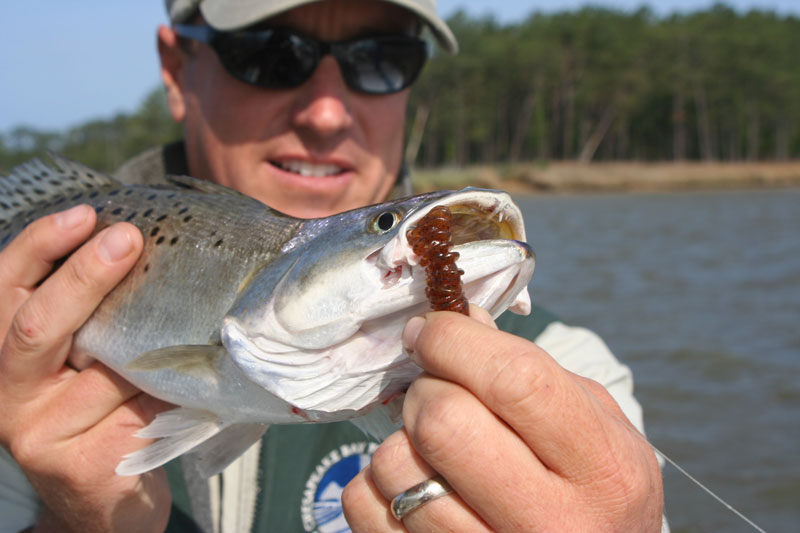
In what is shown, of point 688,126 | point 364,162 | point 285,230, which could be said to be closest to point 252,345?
point 285,230

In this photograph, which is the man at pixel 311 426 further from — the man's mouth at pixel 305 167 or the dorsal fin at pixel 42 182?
the dorsal fin at pixel 42 182

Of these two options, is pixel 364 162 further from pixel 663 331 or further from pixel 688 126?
pixel 688 126

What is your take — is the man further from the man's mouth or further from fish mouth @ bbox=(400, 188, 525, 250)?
fish mouth @ bbox=(400, 188, 525, 250)

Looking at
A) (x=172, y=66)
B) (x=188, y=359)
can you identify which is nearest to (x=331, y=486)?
(x=188, y=359)

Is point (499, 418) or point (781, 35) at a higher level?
point (499, 418)

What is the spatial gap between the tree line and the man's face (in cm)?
5278

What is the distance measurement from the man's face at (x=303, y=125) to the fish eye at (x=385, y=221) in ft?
4.42

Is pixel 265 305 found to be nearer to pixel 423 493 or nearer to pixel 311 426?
pixel 423 493

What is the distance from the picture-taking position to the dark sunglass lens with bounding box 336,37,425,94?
2916 millimetres

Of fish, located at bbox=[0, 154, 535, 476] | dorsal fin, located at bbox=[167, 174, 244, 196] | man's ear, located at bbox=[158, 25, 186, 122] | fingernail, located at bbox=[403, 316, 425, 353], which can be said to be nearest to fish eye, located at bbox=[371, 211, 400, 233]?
fish, located at bbox=[0, 154, 535, 476]

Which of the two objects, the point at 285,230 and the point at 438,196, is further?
the point at 285,230

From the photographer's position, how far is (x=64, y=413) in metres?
2.05

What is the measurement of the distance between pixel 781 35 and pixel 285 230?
67645 mm

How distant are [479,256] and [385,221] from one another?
0.91 ft
